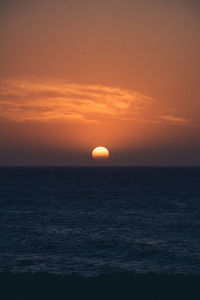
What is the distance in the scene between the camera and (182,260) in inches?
1064

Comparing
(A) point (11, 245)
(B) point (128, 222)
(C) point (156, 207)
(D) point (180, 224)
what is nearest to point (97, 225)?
(B) point (128, 222)

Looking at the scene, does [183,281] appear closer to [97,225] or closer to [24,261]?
[24,261]

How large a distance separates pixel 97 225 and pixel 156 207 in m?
20.4

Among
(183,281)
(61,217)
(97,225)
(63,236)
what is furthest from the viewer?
(61,217)

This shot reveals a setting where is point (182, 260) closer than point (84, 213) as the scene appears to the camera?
Yes

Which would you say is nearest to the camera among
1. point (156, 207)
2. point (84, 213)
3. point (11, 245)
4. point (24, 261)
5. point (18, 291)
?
point (18, 291)

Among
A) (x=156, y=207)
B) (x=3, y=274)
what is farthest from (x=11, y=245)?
(x=156, y=207)

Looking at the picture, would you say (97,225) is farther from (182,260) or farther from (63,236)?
(182,260)

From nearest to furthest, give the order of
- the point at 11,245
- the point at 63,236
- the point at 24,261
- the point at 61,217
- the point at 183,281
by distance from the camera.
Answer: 1. the point at 183,281
2. the point at 24,261
3. the point at 11,245
4. the point at 63,236
5. the point at 61,217

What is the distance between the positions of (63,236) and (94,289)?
17.3 meters

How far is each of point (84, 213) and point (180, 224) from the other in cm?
1399

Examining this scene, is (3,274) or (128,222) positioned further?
(128,222)

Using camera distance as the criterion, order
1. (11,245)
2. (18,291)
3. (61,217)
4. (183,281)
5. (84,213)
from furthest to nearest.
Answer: (84,213) < (61,217) < (11,245) < (183,281) < (18,291)

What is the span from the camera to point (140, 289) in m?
18.4
